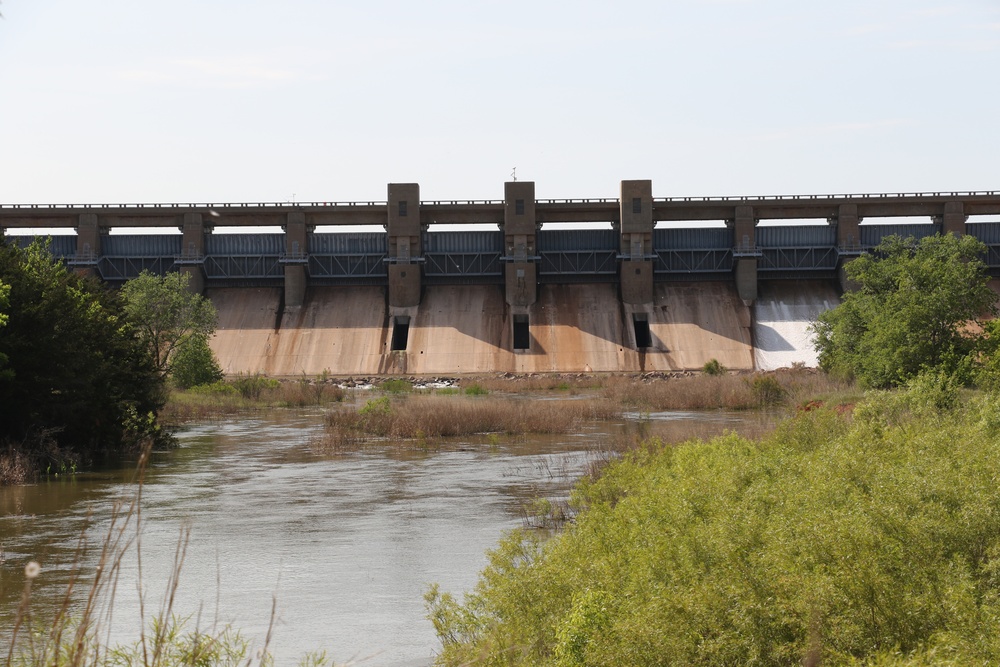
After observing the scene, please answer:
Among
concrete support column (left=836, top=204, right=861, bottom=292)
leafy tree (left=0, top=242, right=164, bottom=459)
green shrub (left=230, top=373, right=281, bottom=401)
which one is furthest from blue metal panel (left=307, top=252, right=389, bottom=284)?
leafy tree (left=0, top=242, right=164, bottom=459)

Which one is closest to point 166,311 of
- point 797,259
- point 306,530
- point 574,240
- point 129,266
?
point 129,266

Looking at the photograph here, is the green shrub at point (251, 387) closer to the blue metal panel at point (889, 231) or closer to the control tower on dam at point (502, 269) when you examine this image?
the control tower on dam at point (502, 269)

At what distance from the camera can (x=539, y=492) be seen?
21.4m

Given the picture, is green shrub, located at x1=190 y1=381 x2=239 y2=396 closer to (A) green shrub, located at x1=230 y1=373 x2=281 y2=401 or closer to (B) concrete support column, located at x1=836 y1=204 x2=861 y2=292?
(A) green shrub, located at x1=230 y1=373 x2=281 y2=401

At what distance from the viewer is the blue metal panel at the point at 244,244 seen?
6731cm

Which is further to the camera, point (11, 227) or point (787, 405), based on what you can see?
point (11, 227)

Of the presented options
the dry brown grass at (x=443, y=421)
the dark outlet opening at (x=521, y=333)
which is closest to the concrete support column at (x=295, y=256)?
the dark outlet opening at (x=521, y=333)

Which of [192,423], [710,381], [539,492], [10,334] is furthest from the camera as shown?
[710,381]

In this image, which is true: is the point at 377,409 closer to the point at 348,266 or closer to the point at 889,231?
the point at 348,266

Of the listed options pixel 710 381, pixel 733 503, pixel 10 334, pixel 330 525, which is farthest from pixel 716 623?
pixel 710 381

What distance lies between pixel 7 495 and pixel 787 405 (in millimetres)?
24635

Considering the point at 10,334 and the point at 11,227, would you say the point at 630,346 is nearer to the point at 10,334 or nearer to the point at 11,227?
the point at 11,227

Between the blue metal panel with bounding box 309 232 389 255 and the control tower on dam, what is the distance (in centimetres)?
8

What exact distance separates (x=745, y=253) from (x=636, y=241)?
5869 mm
